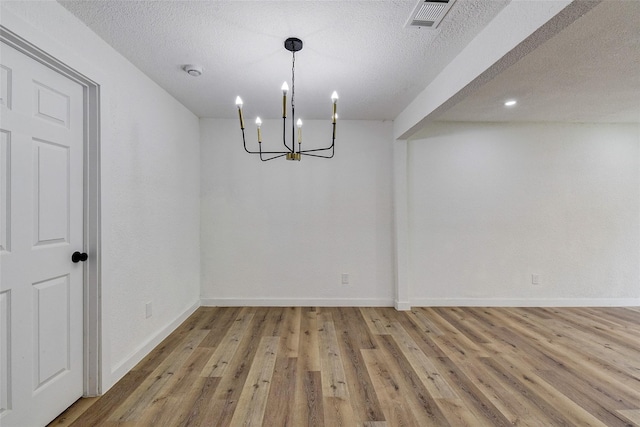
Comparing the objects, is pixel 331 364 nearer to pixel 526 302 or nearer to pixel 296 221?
pixel 296 221

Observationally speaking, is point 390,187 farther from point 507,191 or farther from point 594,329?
point 594,329

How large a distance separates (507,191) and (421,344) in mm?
2401

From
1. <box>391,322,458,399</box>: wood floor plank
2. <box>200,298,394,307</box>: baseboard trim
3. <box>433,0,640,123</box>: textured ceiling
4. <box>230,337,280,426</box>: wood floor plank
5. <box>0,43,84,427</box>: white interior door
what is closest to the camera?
<box>0,43,84,427</box>: white interior door

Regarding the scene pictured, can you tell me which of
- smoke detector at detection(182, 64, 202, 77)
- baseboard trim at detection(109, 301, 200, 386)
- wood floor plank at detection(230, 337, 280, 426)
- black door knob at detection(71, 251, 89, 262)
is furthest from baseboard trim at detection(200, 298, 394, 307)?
smoke detector at detection(182, 64, 202, 77)

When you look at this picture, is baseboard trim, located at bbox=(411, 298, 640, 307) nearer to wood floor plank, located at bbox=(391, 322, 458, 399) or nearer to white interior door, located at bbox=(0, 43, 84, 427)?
wood floor plank, located at bbox=(391, 322, 458, 399)

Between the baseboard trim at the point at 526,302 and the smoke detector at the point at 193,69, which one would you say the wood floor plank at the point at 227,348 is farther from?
the smoke detector at the point at 193,69

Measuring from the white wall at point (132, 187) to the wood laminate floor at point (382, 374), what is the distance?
34 centimetres

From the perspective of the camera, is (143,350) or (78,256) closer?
(78,256)

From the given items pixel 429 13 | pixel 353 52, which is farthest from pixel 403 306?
pixel 429 13

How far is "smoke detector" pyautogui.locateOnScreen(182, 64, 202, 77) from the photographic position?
230cm

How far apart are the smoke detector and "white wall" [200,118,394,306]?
1276 mm

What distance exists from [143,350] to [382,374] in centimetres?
197

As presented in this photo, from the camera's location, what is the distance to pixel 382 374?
7.00 ft

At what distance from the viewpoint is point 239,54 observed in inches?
83.6
